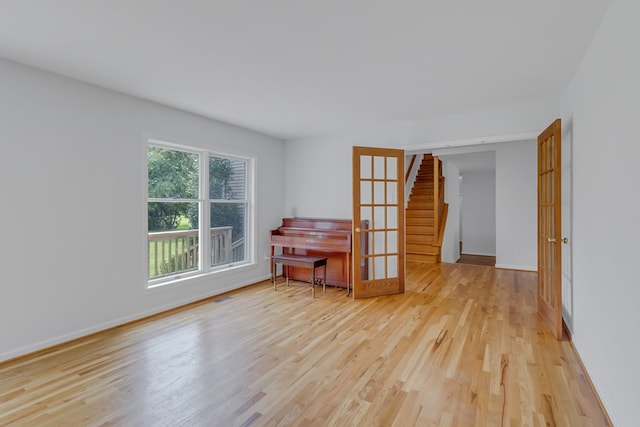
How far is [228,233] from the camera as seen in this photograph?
4707 millimetres

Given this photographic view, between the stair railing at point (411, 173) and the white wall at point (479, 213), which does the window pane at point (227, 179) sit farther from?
the white wall at point (479, 213)

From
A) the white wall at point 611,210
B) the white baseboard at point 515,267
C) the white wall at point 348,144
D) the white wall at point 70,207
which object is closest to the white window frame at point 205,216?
the white wall at point 70,207

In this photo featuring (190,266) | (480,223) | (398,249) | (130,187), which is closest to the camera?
(130,187)

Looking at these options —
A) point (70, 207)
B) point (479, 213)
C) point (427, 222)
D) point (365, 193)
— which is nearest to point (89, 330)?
point (70, 207)

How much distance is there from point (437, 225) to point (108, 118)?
5979mm

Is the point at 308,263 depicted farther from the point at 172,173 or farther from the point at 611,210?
the point at 611,210

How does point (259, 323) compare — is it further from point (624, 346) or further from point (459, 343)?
point (624, 346)

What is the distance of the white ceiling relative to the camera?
1901 mm

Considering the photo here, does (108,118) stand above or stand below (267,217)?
above

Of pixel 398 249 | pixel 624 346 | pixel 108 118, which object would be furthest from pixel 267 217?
pixel 624 346

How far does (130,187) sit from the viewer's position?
3.36 meters

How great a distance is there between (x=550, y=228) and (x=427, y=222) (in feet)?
13.2

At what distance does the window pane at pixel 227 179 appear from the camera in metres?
4.43

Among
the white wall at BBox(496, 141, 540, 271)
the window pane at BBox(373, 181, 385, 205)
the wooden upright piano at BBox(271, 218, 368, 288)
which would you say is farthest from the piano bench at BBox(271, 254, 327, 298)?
the white wall at BBox(496, 141, 540, 271)
